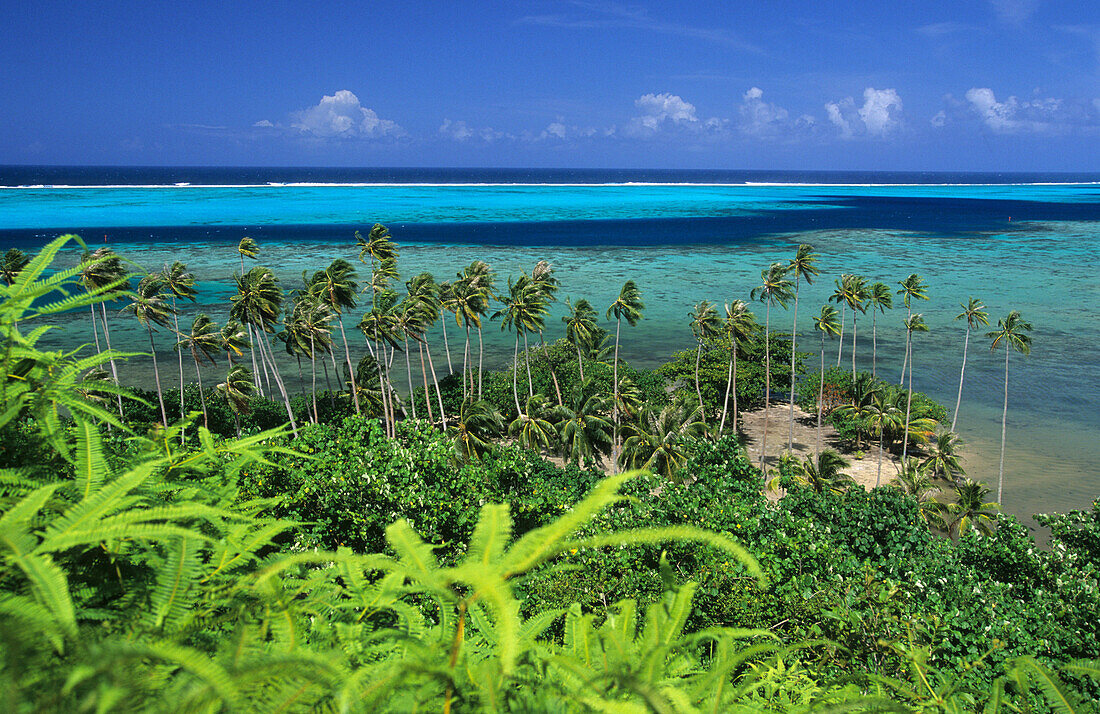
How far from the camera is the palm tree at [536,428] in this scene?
38.5m

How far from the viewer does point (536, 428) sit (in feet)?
126

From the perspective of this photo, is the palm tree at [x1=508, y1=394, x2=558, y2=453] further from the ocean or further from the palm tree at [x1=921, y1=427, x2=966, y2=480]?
the palm tree at [x1=921, y1=427, x2=966, y2=480]

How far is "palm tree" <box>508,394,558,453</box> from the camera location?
38469mm

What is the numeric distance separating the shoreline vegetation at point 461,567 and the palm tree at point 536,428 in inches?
9.6

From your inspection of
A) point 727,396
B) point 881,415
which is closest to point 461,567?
point 881,415

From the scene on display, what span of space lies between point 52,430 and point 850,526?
55.5 ft

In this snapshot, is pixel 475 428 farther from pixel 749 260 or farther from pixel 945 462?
pixel 749 260

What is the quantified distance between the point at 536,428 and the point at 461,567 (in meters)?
36.0

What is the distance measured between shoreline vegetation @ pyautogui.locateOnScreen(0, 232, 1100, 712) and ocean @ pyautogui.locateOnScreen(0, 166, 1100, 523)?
1076 centimetres

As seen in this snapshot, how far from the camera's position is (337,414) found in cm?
4144

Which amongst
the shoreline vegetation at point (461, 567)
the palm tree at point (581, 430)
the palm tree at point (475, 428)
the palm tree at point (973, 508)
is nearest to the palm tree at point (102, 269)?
the shoreline vegetation at point (461, 567)

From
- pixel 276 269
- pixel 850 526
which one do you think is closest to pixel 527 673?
pixel 850 526

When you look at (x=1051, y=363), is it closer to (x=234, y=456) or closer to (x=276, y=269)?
(x=234, y=456)

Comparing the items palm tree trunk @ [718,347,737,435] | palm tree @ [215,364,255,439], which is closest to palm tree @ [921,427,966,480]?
palm tree trunk @ [718,347,737,435]
